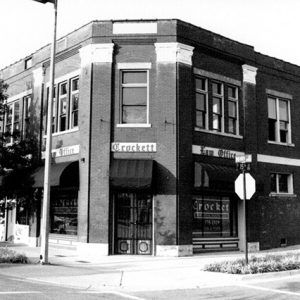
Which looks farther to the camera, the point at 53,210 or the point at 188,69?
the point at 53,210

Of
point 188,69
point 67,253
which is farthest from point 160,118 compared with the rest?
point 67,253

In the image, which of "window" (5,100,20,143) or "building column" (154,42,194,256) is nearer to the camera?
"building column" (154,42,194,256)

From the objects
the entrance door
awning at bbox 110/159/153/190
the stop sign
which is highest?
awning at bbox 110/159/153/190

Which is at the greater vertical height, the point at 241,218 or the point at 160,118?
the point at 160,118

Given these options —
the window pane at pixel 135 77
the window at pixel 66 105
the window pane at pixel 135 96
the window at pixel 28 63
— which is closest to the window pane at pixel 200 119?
the window pane at pixel 135 96

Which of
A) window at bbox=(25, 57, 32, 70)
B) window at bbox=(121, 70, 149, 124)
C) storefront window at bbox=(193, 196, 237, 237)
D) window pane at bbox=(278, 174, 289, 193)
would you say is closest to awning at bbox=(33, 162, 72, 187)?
window at bbox=(121, 70, 149, 124)

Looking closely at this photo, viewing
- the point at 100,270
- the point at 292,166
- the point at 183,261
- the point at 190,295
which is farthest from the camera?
the point at 292,166

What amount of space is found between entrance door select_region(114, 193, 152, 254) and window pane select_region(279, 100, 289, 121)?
8999 millimetres

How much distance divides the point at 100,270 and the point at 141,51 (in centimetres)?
901

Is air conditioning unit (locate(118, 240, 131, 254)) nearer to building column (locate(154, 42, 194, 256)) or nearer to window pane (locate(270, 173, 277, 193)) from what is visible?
building column (locate(154, 42, 194, 256))

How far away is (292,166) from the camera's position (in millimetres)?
22172

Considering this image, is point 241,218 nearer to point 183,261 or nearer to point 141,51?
point 183,261

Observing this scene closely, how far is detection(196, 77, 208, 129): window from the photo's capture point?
18531 mm

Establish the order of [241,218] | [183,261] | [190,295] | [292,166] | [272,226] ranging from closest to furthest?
1. [190,295]
2. [183,261]
3. [241,218]
4. [272,226]
5. [292,166]
